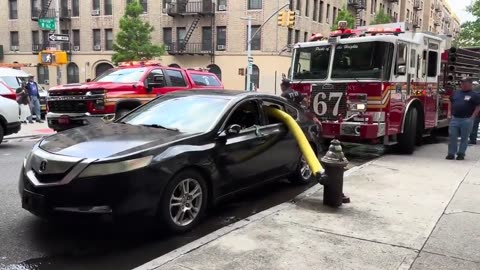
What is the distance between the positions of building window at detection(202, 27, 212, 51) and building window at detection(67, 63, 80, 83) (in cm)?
1351

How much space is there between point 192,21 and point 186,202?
1420 inches

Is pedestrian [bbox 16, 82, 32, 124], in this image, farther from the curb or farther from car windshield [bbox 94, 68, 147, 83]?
the curb

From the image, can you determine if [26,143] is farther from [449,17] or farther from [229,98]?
[449,17]

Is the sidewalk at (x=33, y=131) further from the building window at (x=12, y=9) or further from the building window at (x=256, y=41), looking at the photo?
the building window at (x=12, y=9)

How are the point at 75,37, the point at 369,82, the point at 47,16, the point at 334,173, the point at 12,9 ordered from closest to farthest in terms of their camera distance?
the point at 334,173 → the point at 369,82 → the point at 75,37 → the point at 47,16 → the point at 12,9

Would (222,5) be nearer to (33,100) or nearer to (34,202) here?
(33,100)

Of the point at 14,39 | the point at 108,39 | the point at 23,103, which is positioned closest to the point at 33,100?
the point at 23,103

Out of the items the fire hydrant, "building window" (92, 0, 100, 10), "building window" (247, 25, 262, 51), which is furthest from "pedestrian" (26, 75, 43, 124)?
"building window" (92, 0, 100, 10)

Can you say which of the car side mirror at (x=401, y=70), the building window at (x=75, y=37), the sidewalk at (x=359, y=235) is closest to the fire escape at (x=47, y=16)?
the building window at (x=75, y=37)

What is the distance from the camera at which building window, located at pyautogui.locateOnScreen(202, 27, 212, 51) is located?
39312 millimetres

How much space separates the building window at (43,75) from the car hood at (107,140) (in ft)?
146

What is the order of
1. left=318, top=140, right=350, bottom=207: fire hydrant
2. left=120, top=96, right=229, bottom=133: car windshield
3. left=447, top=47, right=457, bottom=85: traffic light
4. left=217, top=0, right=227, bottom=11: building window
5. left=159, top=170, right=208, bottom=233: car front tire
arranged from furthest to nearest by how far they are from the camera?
left=217, top=0, right=227, bottom=11: building window, left=447, top=47, right=457, bottom=85: traffic light, left=318, top=140, right=350, bottom=207: fire hydrant, left=120, top=96, right=229, bottom=133: car windshield, left=159, top=170, right=208, bottom=233: car front tire

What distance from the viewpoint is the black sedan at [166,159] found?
14.2ft

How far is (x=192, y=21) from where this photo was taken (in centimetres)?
3947
